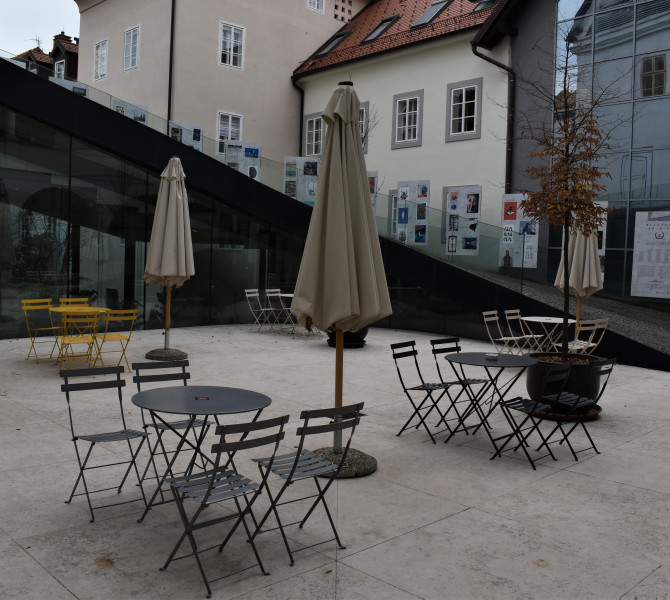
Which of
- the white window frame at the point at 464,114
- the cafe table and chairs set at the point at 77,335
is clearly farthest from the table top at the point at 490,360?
the white window frame at the point at 464,114

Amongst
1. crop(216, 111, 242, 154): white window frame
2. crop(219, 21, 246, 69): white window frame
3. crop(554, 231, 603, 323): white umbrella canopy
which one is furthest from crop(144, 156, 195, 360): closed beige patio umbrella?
crop(219, 21, 246, 69): white window frame

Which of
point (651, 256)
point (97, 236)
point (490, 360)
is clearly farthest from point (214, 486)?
point (651, 256)

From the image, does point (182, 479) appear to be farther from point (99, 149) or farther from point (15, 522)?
point (99, 149)

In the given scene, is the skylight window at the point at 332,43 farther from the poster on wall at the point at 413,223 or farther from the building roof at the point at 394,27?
the poster on wall at the point at 413,223

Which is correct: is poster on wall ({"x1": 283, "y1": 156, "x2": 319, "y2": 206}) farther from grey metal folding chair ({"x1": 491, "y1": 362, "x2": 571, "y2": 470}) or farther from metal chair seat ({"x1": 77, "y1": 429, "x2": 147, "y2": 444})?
metal chair seat ({"x1": 77, "y1": 429, "x2": 147, "y2": 444})

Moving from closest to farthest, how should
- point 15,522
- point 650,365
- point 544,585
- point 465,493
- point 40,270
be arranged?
1. point 544,585
2. point 15,522
3. point 465,493
4. point 650,365
5. point 40,270

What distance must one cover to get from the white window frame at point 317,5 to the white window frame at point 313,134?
13.0 ft

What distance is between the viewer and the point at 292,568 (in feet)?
13.1

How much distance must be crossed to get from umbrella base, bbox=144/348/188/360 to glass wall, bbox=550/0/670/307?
10040 mm

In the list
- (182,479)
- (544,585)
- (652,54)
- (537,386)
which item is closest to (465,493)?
(544,585)

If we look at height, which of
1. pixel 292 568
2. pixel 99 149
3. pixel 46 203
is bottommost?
pixel 292 568

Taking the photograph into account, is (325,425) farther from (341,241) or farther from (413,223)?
(413,223)

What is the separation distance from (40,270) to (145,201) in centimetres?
278

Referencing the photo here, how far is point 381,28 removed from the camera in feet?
75.3
